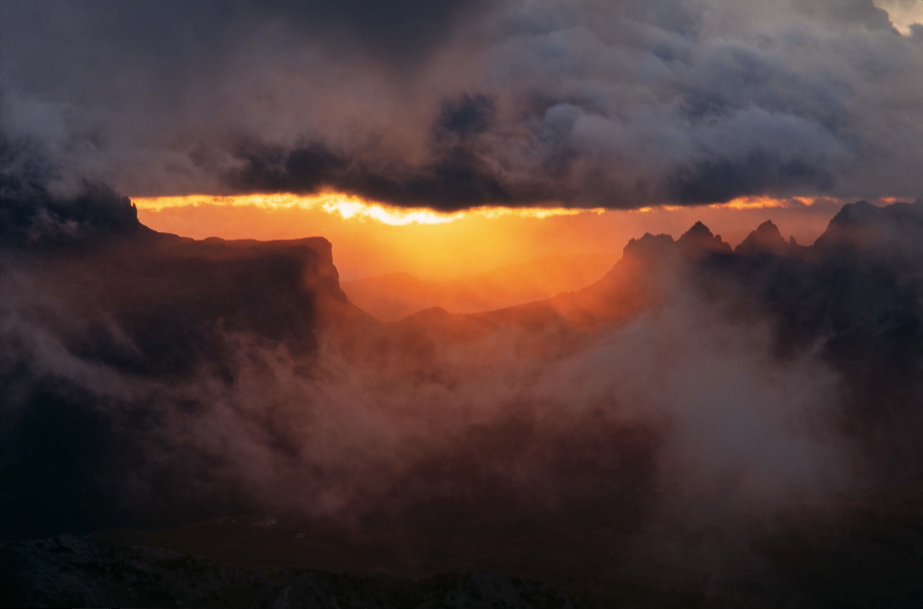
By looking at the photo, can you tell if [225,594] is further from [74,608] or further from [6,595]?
[6,595]

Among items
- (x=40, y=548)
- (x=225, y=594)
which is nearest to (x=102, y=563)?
(x=40, y=548)

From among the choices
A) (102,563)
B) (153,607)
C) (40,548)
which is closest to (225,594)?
(153,607)

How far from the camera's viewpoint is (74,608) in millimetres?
181625

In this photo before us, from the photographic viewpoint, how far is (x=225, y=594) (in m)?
198

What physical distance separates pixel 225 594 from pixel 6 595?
1710 inches

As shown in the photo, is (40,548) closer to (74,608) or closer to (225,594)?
(74,608)

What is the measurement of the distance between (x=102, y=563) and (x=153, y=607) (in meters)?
19.1

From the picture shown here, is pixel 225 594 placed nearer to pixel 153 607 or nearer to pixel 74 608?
pixel 153 607

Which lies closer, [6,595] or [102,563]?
[6,595]

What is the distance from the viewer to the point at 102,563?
199875 mm

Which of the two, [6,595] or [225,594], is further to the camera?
[225,594]

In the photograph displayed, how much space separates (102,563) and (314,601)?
48.1 meters

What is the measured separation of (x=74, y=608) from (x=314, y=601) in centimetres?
4854

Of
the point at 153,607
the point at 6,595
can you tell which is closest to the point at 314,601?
the point at 153,607
